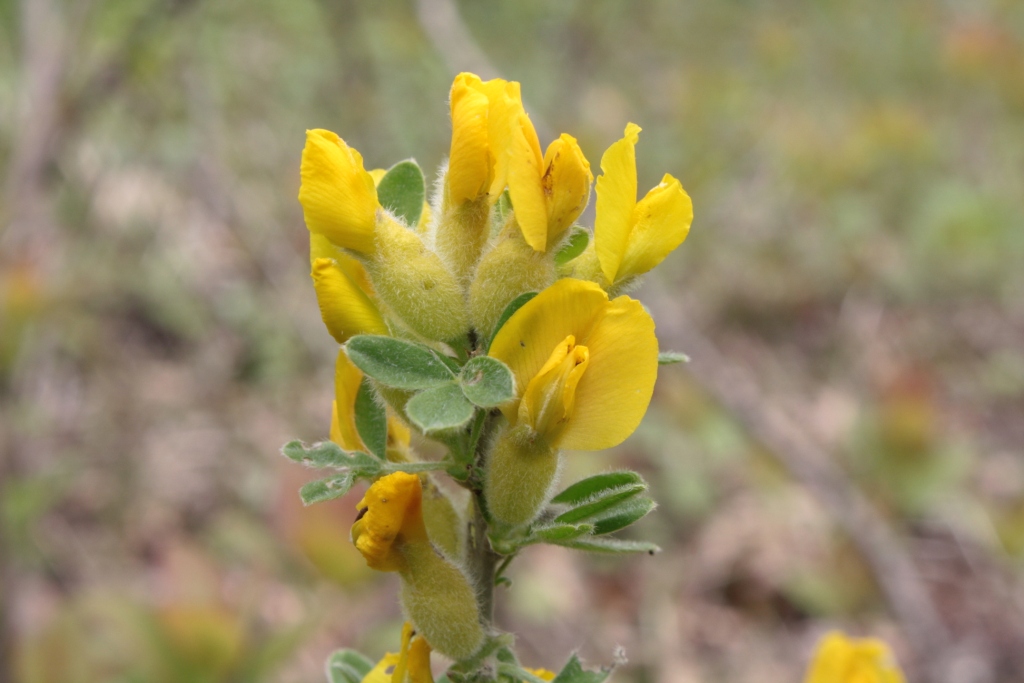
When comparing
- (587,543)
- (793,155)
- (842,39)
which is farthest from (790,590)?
(842,39)

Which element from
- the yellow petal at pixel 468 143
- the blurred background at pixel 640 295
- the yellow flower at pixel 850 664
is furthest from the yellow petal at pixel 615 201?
the blurred background at pixel 640 295

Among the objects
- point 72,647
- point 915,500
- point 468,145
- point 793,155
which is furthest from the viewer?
point 793,155

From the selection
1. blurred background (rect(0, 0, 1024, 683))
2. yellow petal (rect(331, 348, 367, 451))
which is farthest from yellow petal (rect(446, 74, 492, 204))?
blurred background (rect(0, 0, 1024, 683))

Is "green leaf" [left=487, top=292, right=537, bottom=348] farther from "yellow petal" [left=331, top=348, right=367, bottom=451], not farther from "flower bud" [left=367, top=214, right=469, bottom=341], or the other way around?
"yellow petal" [left=331, top=348, right=367, bottom=451]

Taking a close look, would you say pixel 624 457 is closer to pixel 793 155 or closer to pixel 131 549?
pixel 131 549

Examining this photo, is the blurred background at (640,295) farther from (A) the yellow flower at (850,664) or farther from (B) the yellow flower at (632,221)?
(B) the yellow flower at (632,221)
